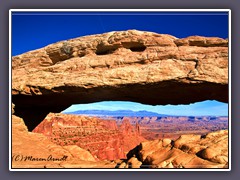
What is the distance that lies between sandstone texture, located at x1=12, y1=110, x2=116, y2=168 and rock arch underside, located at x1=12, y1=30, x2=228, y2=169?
1849 mm

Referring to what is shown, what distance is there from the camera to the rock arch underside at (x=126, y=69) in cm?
1016

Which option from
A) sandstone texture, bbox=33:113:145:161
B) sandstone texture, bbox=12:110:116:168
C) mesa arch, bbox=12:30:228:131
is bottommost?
sandstone texture, bbox=33:113:145:161

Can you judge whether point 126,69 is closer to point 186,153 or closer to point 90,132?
point 186,153

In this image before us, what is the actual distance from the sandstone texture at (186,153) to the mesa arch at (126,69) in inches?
70.5

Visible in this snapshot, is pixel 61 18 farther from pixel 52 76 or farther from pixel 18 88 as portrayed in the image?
pixel 18 88

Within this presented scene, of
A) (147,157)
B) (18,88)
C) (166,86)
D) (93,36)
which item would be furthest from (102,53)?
(147,157)

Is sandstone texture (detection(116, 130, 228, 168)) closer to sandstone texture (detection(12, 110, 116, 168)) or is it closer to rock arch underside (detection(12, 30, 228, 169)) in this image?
sandstone texture (detection(12, 110, 116, 168))

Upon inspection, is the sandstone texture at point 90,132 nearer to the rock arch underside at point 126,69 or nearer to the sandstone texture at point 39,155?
the sandstone texture at point 39,155

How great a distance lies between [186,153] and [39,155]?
5.03m

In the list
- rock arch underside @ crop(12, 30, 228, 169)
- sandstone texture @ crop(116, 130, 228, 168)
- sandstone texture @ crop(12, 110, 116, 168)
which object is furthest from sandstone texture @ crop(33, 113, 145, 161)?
sandstone texture @ crop(116, 130, 228, 168)

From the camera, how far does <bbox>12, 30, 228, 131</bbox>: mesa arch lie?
10156 mm

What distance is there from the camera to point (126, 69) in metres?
10.7
